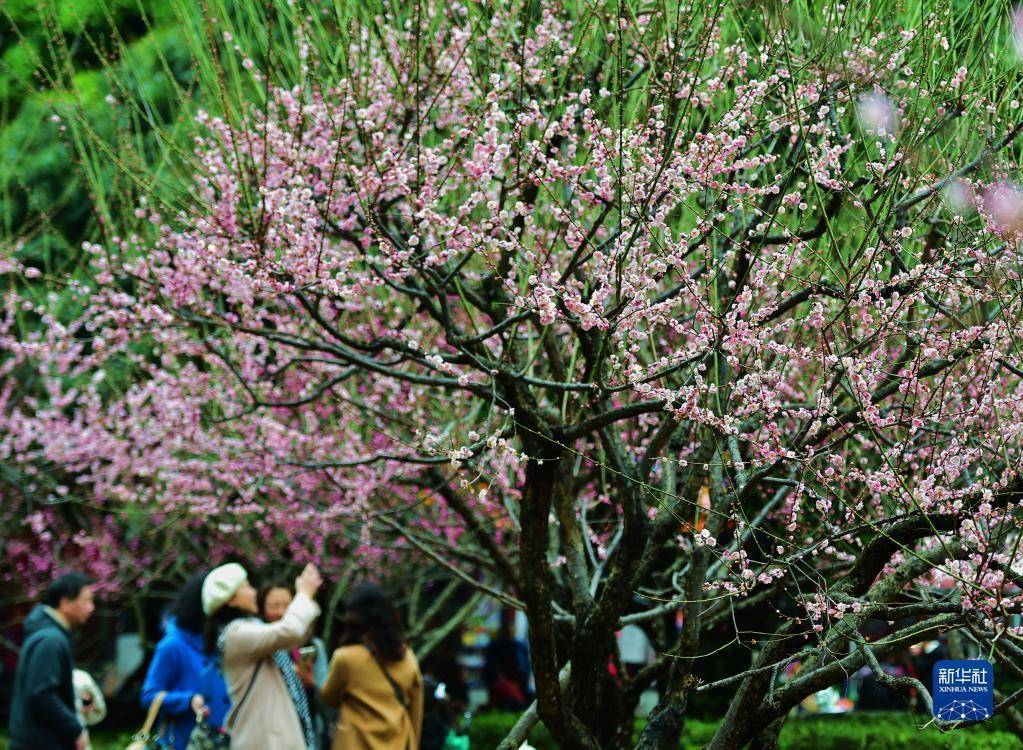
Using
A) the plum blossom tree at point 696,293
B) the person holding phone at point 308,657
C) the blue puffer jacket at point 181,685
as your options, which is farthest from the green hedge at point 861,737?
the blue puffer jacket at point 181,685

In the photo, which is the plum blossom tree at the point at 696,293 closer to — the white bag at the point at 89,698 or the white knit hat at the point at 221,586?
the white knit hat at the point at 221,586

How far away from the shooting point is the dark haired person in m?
5.18

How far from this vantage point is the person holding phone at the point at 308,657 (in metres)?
5.72

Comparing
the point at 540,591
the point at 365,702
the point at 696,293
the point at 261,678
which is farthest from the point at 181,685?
the point at 696,293

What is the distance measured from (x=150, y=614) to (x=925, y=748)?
1354 cm

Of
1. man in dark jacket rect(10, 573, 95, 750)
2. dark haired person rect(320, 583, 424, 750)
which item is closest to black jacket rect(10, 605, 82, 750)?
Answer: man in dark jacket rect(10, 573, 95, 750)

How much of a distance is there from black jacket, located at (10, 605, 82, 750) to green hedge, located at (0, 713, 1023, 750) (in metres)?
3.83

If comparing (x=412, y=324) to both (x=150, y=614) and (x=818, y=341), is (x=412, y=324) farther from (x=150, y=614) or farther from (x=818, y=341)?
(x=150, y=614)

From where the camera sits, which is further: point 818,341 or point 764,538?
point 764,538

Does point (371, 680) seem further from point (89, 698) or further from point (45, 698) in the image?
point (89, 698)

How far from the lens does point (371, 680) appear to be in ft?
17.1

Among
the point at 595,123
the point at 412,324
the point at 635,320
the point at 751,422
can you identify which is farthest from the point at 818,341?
the point at 412,324

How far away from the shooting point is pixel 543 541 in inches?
184

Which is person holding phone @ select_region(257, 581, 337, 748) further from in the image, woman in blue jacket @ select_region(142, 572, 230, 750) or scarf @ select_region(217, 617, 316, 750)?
woman in blue jacket @ select_region(142, 572, 230, 750)
